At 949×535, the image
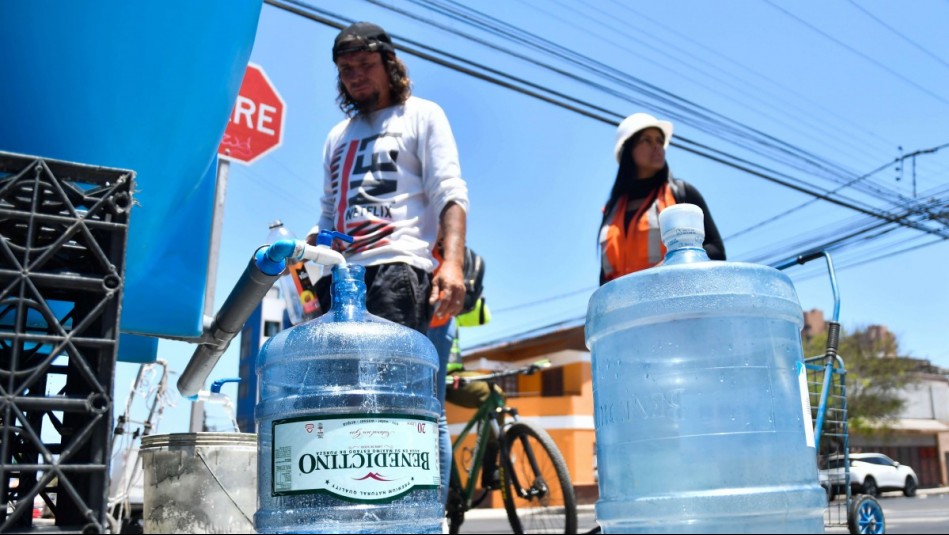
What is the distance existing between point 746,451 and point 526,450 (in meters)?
3.46

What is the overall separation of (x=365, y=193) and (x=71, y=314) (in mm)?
1242

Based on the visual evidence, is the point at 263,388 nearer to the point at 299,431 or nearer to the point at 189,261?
the point at 189,261

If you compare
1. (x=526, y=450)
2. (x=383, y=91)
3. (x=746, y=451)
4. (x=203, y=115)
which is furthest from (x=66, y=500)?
(x=526, y=450)

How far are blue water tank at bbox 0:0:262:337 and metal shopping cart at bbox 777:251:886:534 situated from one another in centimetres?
255

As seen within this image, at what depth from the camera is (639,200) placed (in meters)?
2.92

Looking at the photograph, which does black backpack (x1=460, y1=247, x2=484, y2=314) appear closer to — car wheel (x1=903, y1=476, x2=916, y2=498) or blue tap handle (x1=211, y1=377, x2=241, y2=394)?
blue tap handle (x1=211, y1=377, x2=241, y2=394)

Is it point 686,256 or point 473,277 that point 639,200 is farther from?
point 686,256

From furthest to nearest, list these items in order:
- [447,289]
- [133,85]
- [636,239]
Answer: [636,239]
[447,289]
[133,85]

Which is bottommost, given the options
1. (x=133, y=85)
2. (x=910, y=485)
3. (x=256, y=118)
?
(x=910, y=485)

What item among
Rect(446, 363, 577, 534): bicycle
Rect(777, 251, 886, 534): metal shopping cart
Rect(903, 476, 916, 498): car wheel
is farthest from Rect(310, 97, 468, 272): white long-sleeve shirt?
Rect(903, 476, 916, 498): car wheel

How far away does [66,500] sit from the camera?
105 cm

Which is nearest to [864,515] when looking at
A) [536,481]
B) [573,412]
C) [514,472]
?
[536,481]

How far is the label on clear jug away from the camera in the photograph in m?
1.15

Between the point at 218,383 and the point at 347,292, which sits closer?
the point at 347,292
